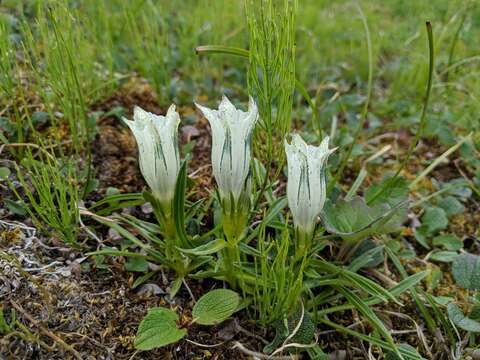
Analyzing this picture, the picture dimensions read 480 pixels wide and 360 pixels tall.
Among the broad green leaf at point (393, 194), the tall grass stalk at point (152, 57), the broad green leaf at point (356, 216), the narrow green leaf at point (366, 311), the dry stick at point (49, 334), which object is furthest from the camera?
the tall grass stalk at point (152, 57)

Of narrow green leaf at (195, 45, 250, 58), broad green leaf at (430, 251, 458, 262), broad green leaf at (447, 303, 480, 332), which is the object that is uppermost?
narrow green leaf at (195, 45, 250, 58)

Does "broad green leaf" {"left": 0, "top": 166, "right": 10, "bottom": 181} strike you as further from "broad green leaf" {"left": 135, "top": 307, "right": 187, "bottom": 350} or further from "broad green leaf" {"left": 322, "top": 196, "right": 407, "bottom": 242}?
"broad green leaf" {"left": 322, "top": 196, "right": 407, "bottom": 242}

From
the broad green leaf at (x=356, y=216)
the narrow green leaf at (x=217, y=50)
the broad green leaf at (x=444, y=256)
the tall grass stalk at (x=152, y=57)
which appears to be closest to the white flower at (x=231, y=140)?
the narrow green leaf at (x=217, y=50)

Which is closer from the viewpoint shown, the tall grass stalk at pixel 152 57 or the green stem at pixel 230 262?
the green stem at pixel 230 262

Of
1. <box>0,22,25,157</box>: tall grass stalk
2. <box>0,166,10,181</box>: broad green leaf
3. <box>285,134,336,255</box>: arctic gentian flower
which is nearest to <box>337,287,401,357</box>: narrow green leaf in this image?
<box>285,134,336,255</box>: arctic gentian flower

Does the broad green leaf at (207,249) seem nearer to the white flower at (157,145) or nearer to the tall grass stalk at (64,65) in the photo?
the white flower at (157,145)

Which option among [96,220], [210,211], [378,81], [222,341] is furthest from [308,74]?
[222,341]

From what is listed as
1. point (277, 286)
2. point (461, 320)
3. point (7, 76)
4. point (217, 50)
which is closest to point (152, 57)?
point (7, 76)

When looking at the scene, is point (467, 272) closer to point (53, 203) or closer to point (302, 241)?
point (302, 241)
